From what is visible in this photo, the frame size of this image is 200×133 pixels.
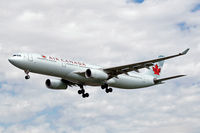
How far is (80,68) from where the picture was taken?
4191cm

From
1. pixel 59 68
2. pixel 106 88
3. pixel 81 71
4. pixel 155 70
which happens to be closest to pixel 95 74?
pixel 81 71

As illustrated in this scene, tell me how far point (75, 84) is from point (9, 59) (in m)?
11.9

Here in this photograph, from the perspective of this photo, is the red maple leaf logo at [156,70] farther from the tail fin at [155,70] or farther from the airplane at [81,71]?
the airplane at [81,71]

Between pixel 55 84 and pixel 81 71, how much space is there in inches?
235

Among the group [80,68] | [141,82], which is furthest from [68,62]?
[141,82]

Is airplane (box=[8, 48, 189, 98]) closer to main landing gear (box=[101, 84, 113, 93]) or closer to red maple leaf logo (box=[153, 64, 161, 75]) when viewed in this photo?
main landing gear (box=[101, 84, 113, 93])

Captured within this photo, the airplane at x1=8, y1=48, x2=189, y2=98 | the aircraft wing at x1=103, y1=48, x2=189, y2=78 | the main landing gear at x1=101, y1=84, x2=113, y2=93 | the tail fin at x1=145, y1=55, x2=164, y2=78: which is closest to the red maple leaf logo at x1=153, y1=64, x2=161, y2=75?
the tail fin at x1=145, y1=55, x2=164, y2=78

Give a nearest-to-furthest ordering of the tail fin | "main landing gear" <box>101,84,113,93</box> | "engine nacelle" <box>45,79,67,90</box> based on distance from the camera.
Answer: "main landing gear" <box>101,84,113,93</box>, "engine nacelle" <box>45,79,67,90</box>, the tail fin

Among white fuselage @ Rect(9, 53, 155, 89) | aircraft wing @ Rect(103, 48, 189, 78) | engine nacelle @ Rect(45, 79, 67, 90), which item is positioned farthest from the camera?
engine nacelle @ Rect(45, 79, 67, 90)

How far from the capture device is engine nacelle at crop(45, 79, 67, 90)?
45.9m

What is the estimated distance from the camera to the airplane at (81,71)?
38.6 metres

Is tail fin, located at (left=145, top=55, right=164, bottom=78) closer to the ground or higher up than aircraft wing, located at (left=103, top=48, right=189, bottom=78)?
higher up

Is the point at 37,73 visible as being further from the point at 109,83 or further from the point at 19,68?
the point at 109,83

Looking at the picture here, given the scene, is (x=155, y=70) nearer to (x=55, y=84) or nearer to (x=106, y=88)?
(x=106, y=88)
